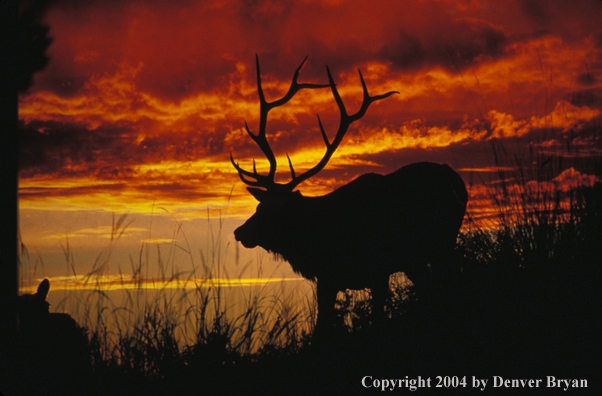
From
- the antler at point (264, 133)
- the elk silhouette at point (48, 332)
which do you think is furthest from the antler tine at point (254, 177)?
the elk silhouette at point (48, 332)

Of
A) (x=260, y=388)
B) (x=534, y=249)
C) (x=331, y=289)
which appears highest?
(x=534, y=249)

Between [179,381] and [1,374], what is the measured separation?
3.86 feet

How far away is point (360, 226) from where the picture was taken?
5.48m

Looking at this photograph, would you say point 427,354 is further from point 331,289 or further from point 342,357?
point 331,289

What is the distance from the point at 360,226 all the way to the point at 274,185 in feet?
3.69

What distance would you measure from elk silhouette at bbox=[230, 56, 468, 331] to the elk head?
11 millimetres

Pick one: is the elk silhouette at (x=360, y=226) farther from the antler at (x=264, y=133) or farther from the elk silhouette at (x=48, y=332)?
the elk silhouette at (x=48, y=332)

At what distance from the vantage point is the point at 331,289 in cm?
512

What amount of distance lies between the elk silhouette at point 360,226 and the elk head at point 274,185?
11 millimetres

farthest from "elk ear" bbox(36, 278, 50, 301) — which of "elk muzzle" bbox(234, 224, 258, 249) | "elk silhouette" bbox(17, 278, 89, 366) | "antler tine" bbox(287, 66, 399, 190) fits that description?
"antler tine" bbox(287, 66, 399, 190)

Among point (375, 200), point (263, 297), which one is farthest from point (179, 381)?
point (375, 200)

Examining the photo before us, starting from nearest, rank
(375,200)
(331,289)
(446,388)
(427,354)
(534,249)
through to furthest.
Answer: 1. (446,388)
2. (427,354)
3. (534,249)
4. (331,289)
5. (375,200)

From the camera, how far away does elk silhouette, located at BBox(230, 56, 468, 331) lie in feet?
17.5

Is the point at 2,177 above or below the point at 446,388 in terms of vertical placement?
above
